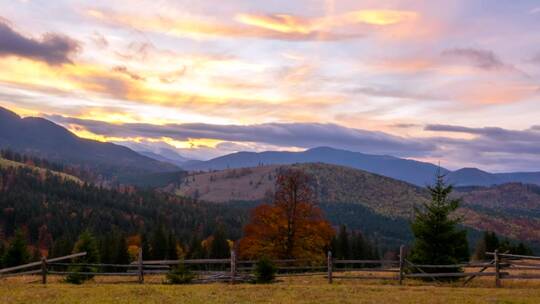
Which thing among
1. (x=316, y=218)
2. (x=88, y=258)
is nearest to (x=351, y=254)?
(x=316, y=218)

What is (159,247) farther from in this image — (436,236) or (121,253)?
(436,236)

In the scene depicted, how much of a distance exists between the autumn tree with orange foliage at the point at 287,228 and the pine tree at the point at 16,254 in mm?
28687

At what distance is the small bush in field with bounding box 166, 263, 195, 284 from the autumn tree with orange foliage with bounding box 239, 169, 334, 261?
624 inches

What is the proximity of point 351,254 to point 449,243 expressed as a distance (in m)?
54.7

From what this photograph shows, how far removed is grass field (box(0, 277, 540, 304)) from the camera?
20781mm

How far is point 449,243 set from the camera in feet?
107

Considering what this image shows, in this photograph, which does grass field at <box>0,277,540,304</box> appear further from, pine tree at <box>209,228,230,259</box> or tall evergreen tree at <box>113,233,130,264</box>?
pine tree at <box>209,228,230,259</box>

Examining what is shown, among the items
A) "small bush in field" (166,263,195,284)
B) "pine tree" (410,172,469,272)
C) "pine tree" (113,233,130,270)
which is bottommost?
"pine tree" (113,233,130,270)

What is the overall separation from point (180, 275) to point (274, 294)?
28.8 feet

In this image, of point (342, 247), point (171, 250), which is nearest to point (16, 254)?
point (171, 250)

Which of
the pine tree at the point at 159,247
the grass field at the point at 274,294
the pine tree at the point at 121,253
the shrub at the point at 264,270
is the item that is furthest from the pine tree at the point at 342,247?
the grass field at the point at 274,294

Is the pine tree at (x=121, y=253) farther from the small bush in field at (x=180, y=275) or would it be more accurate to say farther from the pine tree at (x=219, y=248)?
the small bush in field at (x=180, y=275)

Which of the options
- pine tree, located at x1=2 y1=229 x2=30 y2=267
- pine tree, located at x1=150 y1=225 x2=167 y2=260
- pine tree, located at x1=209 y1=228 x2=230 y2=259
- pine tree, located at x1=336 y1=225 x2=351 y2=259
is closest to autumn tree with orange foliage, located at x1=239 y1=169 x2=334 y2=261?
pine tree, located at x1=2 y1=229 x2=30 y2=267

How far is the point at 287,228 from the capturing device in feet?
151
